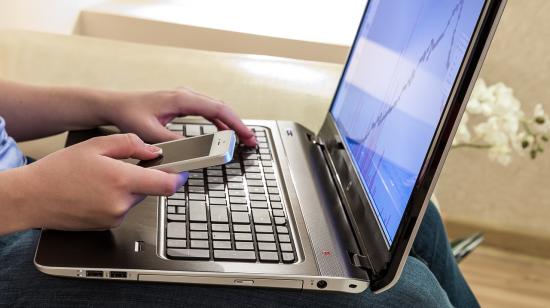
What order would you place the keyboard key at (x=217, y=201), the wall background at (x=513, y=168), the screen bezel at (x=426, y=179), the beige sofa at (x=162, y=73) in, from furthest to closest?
the wall background at (x=513, y=168) → the beige sofa at (x=162, y=73) → the keyboard key at (x=217, y=201) → the screen bezel at (x=426, y=179)

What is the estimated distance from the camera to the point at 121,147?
75 centimetres

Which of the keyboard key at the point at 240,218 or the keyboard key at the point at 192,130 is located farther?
the keyboard key at the point at 192,130

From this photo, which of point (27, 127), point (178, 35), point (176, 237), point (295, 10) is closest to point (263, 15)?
point (295, 10)

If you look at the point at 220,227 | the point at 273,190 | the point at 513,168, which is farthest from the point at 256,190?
the point at 513,168

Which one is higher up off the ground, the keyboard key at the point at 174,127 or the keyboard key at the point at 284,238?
the keyboard key at the point at 284,238

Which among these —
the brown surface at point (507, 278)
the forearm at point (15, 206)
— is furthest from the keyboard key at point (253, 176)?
the brown surface at point (507, 278)

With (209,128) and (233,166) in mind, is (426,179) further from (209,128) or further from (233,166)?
(209,128)

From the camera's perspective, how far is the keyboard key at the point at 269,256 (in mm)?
735

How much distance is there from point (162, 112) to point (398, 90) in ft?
1.11

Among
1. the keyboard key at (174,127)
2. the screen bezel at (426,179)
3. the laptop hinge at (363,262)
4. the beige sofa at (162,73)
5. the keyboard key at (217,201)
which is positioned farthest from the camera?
the beige sofa at (162,73)

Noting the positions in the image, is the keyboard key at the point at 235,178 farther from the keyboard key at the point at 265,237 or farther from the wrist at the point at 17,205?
the wrist at the point at 17,205

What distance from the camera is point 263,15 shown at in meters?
2.01

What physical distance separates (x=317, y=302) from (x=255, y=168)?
0.93 feet

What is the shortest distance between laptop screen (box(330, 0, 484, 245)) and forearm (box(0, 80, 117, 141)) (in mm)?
350
